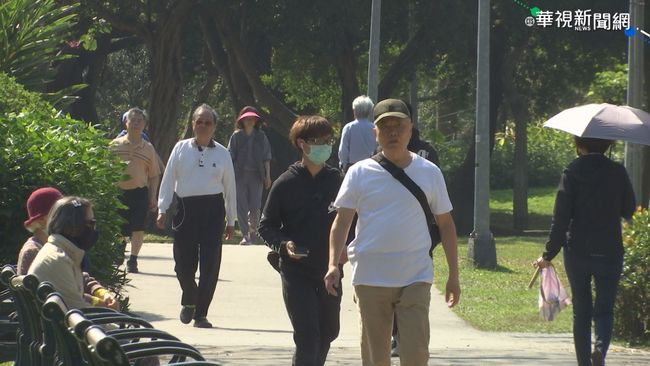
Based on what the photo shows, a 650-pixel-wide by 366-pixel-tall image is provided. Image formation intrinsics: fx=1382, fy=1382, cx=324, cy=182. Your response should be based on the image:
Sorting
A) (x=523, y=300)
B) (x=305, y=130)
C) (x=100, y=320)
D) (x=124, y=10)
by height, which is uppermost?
(x=124, y=10)

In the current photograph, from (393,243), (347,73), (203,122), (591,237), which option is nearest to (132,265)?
(203,122)

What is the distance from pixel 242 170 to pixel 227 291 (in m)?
5.41

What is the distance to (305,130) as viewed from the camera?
25.7ft

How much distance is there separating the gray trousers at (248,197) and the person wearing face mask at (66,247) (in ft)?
41.4

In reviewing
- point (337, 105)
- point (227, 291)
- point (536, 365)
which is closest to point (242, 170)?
point (227, 291)

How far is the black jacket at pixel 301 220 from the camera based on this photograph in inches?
304

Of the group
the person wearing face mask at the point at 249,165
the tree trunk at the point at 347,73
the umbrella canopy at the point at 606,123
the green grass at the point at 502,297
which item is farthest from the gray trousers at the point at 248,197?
the tree trunk at the point at 347,73

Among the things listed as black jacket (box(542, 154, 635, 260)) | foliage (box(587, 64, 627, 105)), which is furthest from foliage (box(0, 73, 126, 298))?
foliage (box(587, 64, 627, 105))

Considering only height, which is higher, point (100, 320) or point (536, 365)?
point (100, 320)

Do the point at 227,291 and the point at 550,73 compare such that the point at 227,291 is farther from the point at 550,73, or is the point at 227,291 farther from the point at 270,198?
the point at 550,73

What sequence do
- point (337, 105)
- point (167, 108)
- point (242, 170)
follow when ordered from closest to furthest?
1. point (242, 170)
2. point (167, 108)
3. point (337, 105)

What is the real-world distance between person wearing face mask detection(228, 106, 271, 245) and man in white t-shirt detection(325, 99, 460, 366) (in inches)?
449

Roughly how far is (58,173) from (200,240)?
2.31m

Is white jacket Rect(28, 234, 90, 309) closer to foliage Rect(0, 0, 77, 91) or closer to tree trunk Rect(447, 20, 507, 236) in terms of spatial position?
foliage Rect(0, 0, 77, 91)
